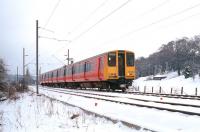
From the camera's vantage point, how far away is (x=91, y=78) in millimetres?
29656

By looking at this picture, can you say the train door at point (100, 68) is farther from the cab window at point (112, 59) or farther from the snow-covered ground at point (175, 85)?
the snow-covered ground at point (175, 85)

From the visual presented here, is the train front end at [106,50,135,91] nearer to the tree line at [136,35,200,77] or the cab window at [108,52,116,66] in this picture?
the cab window at [108,52,116,66]

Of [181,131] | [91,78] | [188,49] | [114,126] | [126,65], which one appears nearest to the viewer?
[181,131]

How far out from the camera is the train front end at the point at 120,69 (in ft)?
85.3

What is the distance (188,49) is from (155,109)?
342ft

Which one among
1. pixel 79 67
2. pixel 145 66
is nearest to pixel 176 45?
pixel 145 66

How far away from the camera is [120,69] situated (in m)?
26.8

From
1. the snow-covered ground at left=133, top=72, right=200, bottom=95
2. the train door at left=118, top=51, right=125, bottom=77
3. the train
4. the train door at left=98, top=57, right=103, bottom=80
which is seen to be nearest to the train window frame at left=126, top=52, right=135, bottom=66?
the train

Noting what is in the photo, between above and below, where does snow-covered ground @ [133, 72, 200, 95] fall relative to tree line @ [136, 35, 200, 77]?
below

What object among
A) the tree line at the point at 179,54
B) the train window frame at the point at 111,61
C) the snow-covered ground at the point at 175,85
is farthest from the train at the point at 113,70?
the tree line at the point at 179,54

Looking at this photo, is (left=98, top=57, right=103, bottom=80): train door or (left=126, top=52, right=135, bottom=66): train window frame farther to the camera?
(left=126, top=52, right=135, bottom=66): train window frame

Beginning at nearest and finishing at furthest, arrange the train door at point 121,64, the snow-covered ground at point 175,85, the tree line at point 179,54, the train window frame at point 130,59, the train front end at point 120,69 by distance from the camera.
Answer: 1. the train front end at point 120,69
2. the train door at point 121,64
3. the train window frame at point 130,59
4. the snow-covered ground at point 175,85
5. the tree line at point 179,54

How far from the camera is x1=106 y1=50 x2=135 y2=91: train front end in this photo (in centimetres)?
2599

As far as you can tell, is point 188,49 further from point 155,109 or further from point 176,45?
point 155,109
